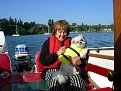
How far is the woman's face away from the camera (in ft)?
12.1

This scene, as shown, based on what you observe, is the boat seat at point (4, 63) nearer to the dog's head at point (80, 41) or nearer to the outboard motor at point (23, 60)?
the outboard motor at point (23, 60)

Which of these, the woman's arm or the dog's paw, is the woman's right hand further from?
the dog's paw

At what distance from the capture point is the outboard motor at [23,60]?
7.50 metres

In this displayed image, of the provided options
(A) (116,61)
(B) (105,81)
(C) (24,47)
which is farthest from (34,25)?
(A) (116,61)

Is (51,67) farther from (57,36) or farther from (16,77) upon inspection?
(16,77)

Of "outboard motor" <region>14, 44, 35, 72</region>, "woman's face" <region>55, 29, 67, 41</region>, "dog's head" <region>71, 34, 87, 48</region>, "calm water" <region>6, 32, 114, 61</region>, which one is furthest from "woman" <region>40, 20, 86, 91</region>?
"calm water" <region>6, 32, 114, 61</region>

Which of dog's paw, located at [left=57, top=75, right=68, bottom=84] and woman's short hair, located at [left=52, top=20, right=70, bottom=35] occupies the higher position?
woman's short hair, located at [left=52, top=20, right=70, bottom=35]

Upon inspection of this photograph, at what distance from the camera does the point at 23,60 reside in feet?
29.2

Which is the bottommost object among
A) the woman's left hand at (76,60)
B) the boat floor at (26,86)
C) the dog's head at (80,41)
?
the boat floor at (26,86)

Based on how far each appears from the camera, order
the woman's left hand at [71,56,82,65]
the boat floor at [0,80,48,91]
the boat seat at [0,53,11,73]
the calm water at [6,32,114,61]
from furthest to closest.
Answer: the calm water at [6,32,114,61] → the boat seat at [0,53,11,73] → the boat floor at [0,80,48,91] → the woman's left hand at [71,56,82,65]

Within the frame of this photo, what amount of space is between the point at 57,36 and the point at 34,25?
5460cm

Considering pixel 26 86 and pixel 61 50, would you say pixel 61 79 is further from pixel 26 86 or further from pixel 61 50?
pixel 26 86

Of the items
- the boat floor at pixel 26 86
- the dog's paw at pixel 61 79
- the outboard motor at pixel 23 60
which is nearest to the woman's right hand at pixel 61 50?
the dog's paw at pixel 61 79

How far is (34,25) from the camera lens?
58062mm
